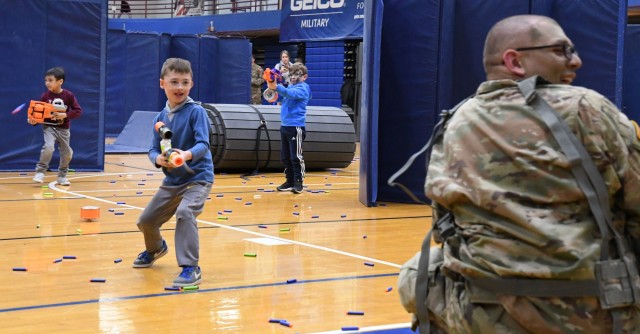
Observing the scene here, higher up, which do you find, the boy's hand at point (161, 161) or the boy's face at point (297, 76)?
the boy's face at point (297, 76)

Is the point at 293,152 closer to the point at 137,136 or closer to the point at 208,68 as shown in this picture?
the point at 137,136

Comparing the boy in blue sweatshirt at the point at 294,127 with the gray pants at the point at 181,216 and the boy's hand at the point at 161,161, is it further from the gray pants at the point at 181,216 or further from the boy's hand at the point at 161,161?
the boy's hand at the point at 161,161

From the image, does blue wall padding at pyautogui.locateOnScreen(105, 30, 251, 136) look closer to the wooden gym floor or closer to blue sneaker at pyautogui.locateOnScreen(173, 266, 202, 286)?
the wooden gym floor

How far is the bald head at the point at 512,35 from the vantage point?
2623 mm

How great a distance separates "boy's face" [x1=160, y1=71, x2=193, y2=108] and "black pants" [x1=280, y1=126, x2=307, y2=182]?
586 cm

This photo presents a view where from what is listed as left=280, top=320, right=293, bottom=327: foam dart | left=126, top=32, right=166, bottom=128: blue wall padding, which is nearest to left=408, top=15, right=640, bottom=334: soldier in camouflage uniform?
left=280, top=320, right=293, bottom=327: foam dart

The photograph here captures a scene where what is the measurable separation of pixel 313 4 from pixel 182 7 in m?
9.32

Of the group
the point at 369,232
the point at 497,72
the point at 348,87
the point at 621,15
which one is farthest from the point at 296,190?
the point at 348,87

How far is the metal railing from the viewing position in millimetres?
32969

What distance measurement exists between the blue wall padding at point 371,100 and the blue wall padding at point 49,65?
18.2ft

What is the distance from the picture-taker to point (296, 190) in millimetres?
12266

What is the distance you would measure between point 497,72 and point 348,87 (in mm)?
24991

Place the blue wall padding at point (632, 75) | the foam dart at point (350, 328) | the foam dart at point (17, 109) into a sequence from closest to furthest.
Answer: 1. the foam dart at point (350, 328)
2. the foam dart at point (17, 109)
3. the blue wall padding at point (632, 75)

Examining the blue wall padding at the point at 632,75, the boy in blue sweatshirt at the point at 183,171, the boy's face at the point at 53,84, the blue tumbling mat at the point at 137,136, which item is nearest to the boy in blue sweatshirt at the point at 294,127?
the boy's face at the point at 53,84
